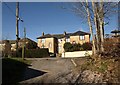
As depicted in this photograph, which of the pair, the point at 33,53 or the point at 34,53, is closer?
the point at 33,53

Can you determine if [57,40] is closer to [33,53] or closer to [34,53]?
[34,53]

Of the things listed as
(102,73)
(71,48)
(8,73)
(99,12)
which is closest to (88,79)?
(102,73)

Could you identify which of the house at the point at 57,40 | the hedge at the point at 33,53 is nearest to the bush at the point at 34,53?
the hedge at the point at 33,53

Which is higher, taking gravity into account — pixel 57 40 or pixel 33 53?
pixel 57 40

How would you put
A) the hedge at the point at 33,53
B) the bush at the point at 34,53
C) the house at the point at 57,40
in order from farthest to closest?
1. the house at the point at 57,40
2. the bush at the point at 34,53
3. the hedge at the point at 33,53

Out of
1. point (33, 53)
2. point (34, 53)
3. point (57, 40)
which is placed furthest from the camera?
point (57, 40)

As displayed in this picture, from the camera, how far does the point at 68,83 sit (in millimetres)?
13977

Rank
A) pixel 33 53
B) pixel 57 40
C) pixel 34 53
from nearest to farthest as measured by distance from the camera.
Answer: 1. pixel 33 53
2. pixel 34 53
3. pixel 57 40

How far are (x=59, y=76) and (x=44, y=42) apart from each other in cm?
5693

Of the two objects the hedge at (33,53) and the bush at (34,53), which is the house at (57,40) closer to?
the hedge at (33,53)

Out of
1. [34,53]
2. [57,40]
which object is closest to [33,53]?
[34,53]

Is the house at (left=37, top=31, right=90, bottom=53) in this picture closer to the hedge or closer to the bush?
the hedge

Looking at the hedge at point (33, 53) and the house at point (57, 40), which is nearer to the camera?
the hedge at point (33, 53)

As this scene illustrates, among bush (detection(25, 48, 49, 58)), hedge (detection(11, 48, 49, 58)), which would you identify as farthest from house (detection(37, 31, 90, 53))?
bush (detection(25, 48, 49, 58))
